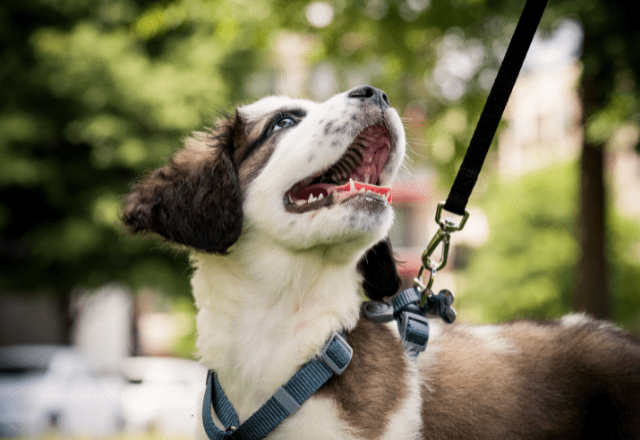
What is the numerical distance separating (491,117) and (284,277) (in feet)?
3.96

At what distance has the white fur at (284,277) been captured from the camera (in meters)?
2.44

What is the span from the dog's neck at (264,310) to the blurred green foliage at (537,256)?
17907 millimetres

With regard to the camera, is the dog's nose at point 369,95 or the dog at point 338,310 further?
the dog's nose at point 369,95

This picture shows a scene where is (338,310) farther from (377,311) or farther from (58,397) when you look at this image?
(58,397)

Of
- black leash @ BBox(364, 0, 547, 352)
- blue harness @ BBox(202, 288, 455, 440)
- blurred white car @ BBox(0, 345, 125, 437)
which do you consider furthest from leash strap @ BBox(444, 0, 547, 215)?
blurred white car @ BBox(0, 345, 125, 437)

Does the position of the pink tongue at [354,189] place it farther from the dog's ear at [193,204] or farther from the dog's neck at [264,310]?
the dog's ear at [193,204]

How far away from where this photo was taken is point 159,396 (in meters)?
14.3

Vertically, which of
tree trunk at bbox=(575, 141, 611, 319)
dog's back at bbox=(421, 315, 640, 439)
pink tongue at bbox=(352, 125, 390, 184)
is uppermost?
pink tongue at bbox=(352, 125, 390, 184)

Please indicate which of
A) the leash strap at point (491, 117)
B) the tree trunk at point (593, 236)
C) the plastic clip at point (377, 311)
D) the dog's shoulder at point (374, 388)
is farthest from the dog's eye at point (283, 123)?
the tree trunk at point (593, 236)

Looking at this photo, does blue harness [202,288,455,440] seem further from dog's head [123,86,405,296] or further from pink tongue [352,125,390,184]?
pink tongue [352,125,390,184]

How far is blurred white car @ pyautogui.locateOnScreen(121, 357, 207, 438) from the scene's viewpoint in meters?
12.3

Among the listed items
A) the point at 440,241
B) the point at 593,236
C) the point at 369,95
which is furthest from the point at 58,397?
the point at 369,95

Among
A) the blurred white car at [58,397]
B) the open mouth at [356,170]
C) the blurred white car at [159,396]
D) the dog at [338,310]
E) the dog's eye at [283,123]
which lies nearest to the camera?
the dog at [338,310]

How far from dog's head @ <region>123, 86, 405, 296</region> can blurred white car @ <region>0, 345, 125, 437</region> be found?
9.82m
